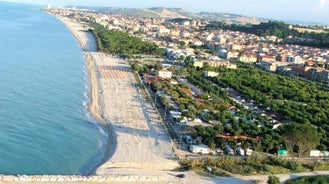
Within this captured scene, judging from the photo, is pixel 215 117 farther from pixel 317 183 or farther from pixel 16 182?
pixel 16 182

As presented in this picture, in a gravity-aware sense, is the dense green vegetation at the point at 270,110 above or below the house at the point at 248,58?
above

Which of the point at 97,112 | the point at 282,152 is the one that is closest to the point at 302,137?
the point at 282,152

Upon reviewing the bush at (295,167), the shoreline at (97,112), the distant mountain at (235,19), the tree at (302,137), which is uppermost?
the tree at (302,137)

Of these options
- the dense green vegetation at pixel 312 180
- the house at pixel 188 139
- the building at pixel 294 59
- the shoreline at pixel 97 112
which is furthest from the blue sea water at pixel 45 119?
the building at pixel 294 59

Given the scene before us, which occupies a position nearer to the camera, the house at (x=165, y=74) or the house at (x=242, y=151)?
the house at (x=242, y=151)

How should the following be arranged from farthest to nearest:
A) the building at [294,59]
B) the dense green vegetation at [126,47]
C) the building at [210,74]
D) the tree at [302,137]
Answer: the building at [294,59] → the dense green vegetation at [126,47] → the building at [210,74] → the tree at [302,137]

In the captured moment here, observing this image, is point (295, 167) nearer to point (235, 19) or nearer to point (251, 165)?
point (251, 165)


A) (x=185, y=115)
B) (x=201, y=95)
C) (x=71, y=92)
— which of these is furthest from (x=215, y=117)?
(x=71, y=92)

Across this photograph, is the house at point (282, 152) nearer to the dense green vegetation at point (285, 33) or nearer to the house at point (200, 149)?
the house at point (200, 149)
